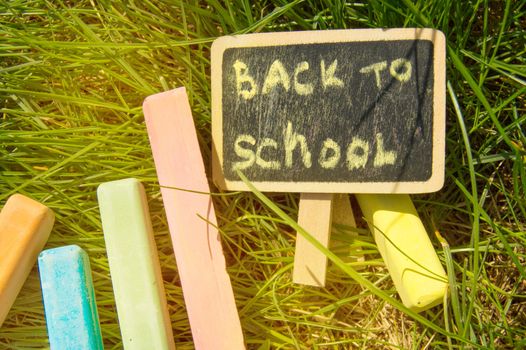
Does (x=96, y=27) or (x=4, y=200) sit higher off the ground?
(x=96, y=27)

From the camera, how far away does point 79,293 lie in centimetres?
91

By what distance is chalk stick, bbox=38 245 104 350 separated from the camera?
2.97 ft

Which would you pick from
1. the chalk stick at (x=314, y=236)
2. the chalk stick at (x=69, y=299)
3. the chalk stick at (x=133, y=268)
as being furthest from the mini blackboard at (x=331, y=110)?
the chalk stick at (x=69, y=299)

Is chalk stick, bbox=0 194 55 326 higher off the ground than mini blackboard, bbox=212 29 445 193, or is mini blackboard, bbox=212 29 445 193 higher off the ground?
mini blackboard, bbox=212 29 445 193

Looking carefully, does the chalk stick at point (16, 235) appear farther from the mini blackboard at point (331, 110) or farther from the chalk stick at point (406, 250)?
the chalk stick at point (406, 250)

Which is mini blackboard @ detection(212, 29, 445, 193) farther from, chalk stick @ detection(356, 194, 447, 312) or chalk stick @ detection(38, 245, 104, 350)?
chalk stick @ detection(38, 245, 104, 350)

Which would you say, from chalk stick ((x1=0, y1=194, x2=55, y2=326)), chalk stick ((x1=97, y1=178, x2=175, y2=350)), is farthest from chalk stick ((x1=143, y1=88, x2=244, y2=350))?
chalk stick ((x1=0, y1=194, x2=55, y2=326))

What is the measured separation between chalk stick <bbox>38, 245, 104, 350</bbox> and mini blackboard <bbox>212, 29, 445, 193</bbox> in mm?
246

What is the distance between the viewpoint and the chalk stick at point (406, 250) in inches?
33.5

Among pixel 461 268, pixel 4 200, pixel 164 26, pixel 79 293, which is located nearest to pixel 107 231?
pixel 79 293

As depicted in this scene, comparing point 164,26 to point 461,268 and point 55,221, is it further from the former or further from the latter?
point 461,268

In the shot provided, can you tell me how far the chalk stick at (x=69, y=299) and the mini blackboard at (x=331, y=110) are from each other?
9.7 inches

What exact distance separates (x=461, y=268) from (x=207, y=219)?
37cm

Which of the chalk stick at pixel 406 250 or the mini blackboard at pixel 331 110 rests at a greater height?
the mini blackboard at pixel 331 110
